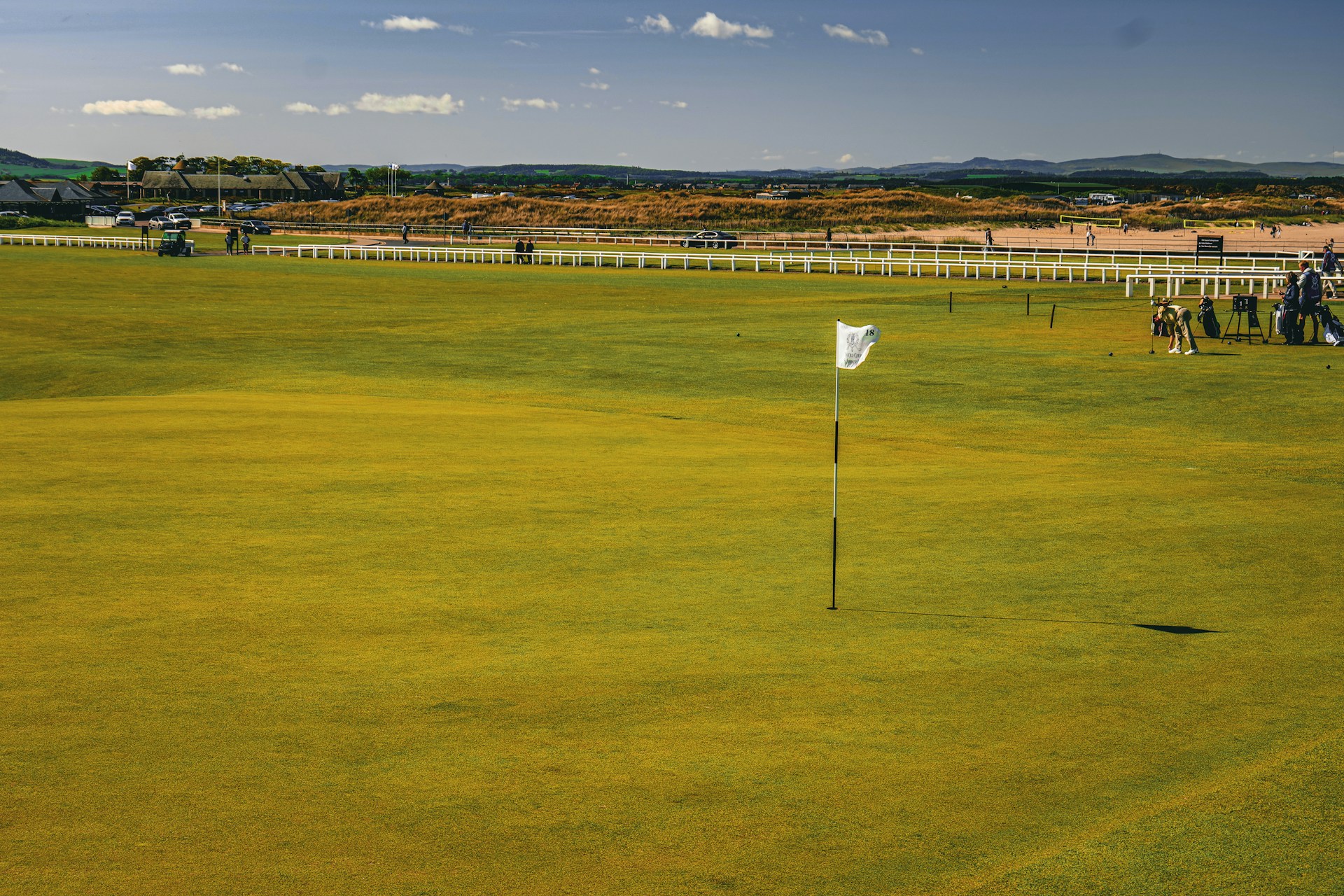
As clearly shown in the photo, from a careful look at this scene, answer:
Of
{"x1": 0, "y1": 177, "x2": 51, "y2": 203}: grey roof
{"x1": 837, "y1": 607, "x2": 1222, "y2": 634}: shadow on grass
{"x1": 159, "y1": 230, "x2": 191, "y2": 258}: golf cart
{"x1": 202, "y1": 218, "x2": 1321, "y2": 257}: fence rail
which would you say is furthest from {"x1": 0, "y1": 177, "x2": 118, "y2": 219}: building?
{"x1": 837, "y1": 607, "x2": 1222, "y2": 634}: shadow on grass

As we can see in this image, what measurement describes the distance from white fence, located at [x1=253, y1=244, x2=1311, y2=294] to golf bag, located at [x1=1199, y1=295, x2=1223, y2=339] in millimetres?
13794

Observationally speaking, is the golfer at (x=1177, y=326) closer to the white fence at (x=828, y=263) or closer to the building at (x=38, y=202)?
the white fence at (x=828, y=263)

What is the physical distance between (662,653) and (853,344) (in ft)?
9.86

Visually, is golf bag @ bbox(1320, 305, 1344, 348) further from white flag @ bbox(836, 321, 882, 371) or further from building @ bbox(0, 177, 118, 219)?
building @ bbox(0, 177, 118, 219)

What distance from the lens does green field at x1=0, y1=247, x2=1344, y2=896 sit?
244 inches

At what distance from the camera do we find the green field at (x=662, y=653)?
619 cm

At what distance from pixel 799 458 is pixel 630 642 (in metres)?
8.50

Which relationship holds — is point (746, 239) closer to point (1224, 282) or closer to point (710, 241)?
point (710, 241)

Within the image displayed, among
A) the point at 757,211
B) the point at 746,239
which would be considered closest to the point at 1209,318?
the point at 746,239

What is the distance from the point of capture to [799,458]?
57.3 ft

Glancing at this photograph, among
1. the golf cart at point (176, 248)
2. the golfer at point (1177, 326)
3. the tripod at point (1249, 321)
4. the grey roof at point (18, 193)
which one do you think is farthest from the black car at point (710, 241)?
the grey roof at point (18, 193)

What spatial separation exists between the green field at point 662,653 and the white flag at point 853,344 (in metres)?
1.87

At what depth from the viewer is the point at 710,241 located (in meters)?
83.4

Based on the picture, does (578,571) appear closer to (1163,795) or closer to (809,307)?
(1163,795)
